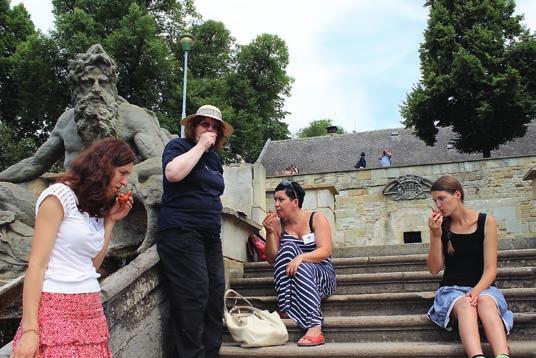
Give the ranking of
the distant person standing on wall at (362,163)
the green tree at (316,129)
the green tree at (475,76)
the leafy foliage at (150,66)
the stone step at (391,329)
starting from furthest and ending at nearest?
1. the green tree at (316,129)
2. the distant person standing on wall at (362,163)
3. the leafy foliage at (150,66)
4. the green tree at (475,76)
5. the stone step at (391,329)

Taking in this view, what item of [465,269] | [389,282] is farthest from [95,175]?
[389,282]

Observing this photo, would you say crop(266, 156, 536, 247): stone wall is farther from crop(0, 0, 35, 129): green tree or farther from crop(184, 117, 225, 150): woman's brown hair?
crop(0, 0, 35, 129): green tree

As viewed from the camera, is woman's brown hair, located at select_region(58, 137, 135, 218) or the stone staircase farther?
the stone staircase

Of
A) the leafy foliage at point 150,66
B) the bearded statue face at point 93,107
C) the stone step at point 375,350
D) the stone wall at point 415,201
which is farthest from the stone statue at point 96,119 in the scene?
the leafy foliage at point 150,66

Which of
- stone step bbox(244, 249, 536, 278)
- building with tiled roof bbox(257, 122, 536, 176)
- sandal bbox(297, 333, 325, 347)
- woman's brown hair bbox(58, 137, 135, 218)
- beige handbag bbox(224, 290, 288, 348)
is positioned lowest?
sandal bbox(297, 333, 325, 347)

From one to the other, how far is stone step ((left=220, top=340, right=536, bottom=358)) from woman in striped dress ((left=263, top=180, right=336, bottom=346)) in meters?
0.12

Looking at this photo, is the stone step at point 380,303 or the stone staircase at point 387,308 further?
the stone step at point 380,303

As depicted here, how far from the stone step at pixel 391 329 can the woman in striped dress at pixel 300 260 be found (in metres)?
0.10

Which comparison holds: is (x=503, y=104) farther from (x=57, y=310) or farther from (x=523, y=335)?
(x=57, y=310)

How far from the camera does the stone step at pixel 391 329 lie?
3150 mm

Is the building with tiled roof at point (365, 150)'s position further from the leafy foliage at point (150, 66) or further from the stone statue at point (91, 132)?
the stone statue at point (91, 132)

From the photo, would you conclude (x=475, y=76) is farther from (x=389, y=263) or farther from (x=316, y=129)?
(x=316, y=129)

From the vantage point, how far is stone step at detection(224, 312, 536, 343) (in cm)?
315

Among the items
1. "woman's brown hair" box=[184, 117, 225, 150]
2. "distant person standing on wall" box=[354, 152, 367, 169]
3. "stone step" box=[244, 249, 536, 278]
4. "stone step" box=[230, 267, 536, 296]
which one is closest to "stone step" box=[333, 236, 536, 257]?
"stone step" box=[244, 249, 536, 278]
